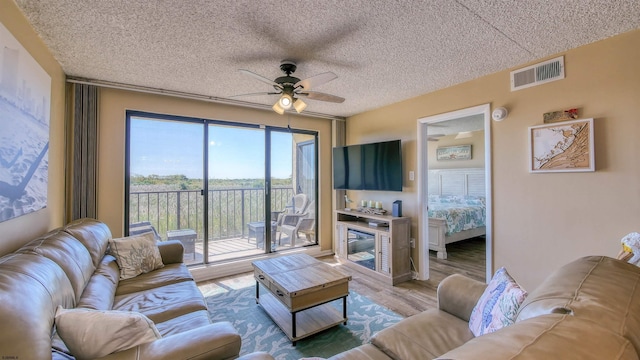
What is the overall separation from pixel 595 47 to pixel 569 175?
1062 mm

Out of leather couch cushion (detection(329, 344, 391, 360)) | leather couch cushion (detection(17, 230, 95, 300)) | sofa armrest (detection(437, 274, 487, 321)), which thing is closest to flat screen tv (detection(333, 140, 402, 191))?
sofa armrest (detection(437, 274, 487, 321))

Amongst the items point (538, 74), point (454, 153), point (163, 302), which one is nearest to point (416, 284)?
point (538, 74)

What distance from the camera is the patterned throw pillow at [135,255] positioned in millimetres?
2391

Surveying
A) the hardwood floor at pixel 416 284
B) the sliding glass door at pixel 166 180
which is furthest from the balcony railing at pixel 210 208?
the hardwood floor at pixel 416 284

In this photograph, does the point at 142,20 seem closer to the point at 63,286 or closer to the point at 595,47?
the point at 63,286

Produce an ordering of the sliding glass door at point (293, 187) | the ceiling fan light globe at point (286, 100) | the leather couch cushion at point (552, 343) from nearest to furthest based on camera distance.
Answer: the leather couch cushion at point (552, 343) < the ceiling fan light globe at point (286, 100) < the sliding glass door at point (293, 187)

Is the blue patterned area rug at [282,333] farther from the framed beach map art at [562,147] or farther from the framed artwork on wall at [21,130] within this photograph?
the framed beach map art at [562,147]

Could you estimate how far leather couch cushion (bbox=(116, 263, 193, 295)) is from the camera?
218 centimetres

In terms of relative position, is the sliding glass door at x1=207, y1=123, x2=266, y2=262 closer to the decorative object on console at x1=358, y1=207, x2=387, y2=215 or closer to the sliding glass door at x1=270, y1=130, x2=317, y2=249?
the sliding glass door at x1=270, y1=130, x2=317, y2=249

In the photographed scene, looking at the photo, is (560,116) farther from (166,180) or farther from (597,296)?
(166,180)

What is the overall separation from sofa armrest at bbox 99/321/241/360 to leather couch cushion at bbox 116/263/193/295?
4.16 feet

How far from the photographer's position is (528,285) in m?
2.61

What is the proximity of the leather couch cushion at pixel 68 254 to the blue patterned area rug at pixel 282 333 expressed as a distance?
1224mm

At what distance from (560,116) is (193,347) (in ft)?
10.5
